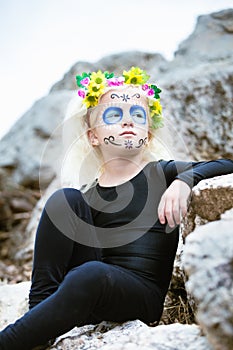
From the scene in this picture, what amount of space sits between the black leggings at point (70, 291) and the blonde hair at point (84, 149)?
1.03ft

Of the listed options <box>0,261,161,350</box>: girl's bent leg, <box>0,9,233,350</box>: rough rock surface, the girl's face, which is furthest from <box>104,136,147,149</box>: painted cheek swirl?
<box>0,261,161,350</box>: girl's bent leg

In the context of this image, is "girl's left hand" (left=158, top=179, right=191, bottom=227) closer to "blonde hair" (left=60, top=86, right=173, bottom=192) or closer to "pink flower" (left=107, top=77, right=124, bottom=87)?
"blonde hair" (left=60, top=86, right=173, bottom=192)

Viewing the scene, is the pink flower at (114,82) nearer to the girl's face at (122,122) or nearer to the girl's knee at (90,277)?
the girl's face at (122,122)

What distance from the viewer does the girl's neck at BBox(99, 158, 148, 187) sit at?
149 cm

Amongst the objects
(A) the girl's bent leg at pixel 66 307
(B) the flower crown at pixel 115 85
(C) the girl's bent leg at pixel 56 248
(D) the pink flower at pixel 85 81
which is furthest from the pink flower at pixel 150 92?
(A) the girl's bent leg at pixel 66 307

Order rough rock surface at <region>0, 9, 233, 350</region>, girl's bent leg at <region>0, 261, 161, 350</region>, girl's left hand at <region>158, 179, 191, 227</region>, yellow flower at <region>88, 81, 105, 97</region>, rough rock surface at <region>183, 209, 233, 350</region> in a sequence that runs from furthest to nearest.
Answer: yellow flower at <region>88, 81, 105, 97</region>
girl's left hand at <region>158, 179, 191, 227</region>
girl's bent leg at <region>0, 261, 161, 350</region>
rough rock surface at <region>0, 9, 233, 350</region>
rough rock surface at <region>183, 209, 233, 350</region>

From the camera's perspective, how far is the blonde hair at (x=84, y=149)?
1.63 m

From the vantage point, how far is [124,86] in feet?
5.16

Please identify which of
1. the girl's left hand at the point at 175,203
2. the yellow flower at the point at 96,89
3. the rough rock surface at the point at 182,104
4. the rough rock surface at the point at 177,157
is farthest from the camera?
the rough rock surface at the point at 182,104

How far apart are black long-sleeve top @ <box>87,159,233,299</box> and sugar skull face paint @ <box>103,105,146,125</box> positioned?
15 centimetres

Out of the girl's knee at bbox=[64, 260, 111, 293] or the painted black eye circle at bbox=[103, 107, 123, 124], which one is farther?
the painted black eye circle at bbox=[103, 107, 123, 124]

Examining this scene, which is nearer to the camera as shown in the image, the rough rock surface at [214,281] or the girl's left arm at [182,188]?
the rough rock surface at [214,281]

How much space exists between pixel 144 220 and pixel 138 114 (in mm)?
356

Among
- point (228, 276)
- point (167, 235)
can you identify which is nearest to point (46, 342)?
point (167, 235)
